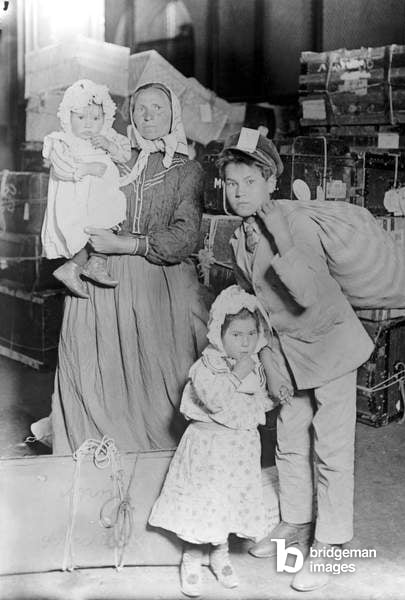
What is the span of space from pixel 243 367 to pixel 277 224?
0.39m

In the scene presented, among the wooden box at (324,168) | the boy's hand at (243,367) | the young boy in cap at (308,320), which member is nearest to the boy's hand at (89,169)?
the young boy in cap at (308,320)

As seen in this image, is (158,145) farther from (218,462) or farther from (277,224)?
(218,462)

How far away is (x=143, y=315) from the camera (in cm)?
240

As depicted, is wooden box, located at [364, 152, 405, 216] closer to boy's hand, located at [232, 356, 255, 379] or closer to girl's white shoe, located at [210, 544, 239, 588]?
boy's hand, located at [232, 356, 255, 379]

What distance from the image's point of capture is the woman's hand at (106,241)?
2.28 m

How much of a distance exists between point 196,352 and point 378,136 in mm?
1803

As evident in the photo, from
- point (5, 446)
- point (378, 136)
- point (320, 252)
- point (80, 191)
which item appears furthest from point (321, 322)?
point (378, 136)

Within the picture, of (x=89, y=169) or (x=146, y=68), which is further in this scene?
(x=146, y=68)

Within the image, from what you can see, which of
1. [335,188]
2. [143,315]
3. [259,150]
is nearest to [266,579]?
[143,315]

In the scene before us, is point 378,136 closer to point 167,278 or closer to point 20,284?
point 167,278

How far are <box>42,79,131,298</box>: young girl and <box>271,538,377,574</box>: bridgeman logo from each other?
1056 mm

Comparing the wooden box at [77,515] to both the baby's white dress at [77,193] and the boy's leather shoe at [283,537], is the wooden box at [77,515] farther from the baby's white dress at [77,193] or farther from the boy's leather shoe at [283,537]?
the baby's white dress at [77,193]

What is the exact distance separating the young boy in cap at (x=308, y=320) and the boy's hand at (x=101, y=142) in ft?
1.34

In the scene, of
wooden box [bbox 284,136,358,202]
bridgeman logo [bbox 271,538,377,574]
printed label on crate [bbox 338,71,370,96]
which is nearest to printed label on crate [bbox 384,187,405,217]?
wooden box [bbox 284,136,358,202]
